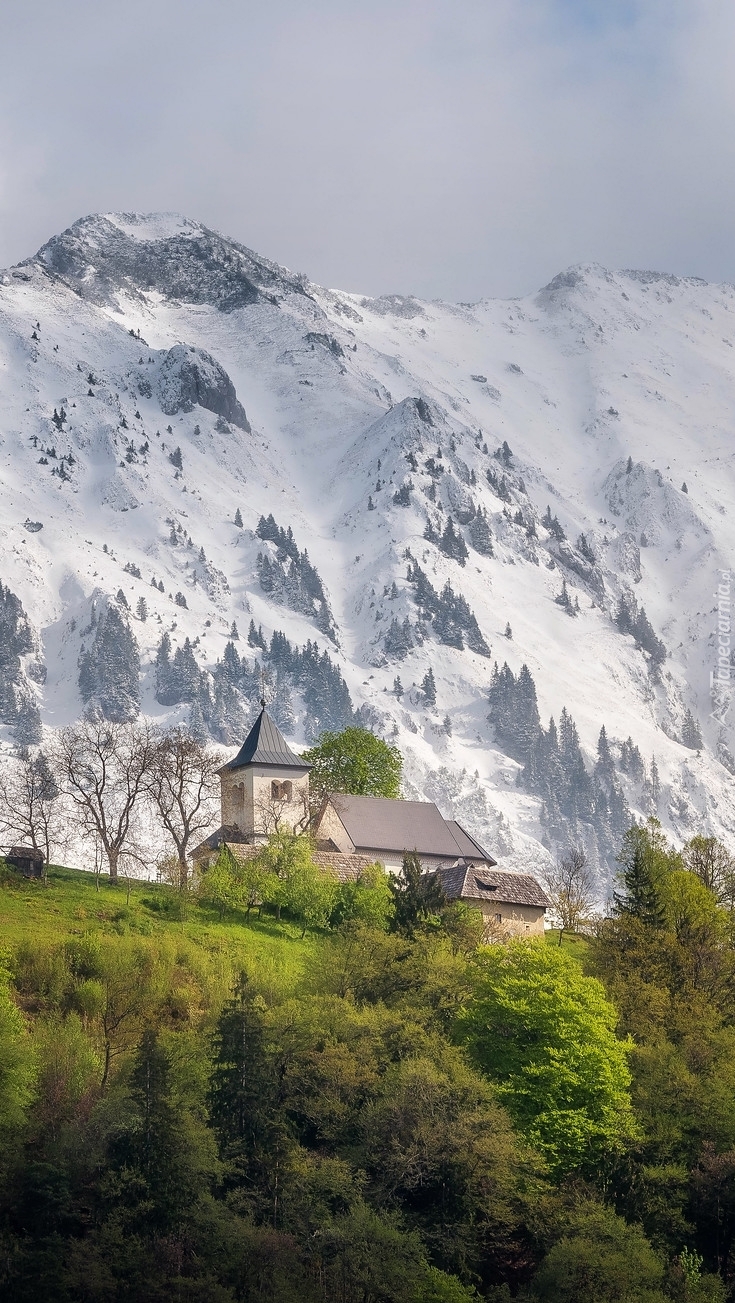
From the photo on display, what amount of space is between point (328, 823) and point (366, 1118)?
47.5 metres

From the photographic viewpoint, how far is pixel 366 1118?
A: 63.2 meters

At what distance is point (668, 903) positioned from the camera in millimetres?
87062

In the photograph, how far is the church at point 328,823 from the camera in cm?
10338

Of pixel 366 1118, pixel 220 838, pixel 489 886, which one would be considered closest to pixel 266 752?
pixel 220 838

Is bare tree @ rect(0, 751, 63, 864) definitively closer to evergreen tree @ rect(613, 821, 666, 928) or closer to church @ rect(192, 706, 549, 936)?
church @ rect(192, 706, 549, 936)

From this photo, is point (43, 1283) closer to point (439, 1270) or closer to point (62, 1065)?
point (62, 1065)

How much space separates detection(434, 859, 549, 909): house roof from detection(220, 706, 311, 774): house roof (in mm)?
16592

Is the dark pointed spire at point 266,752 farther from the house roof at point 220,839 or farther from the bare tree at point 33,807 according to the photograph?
the bare tree at point 33,807

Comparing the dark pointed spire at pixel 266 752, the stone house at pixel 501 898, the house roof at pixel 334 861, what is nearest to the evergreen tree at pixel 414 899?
the stone house at pixel 501 898

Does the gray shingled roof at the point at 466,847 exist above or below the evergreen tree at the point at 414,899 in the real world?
above

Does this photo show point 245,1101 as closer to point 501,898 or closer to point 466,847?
point 501,898

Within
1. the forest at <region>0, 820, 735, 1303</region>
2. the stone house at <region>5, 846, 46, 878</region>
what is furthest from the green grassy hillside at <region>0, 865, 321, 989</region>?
the stone house at <region>5, 846, 46, 878</region>

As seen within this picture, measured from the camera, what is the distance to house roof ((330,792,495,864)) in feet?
365

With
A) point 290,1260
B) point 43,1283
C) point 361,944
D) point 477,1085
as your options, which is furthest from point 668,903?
point 43,1283
